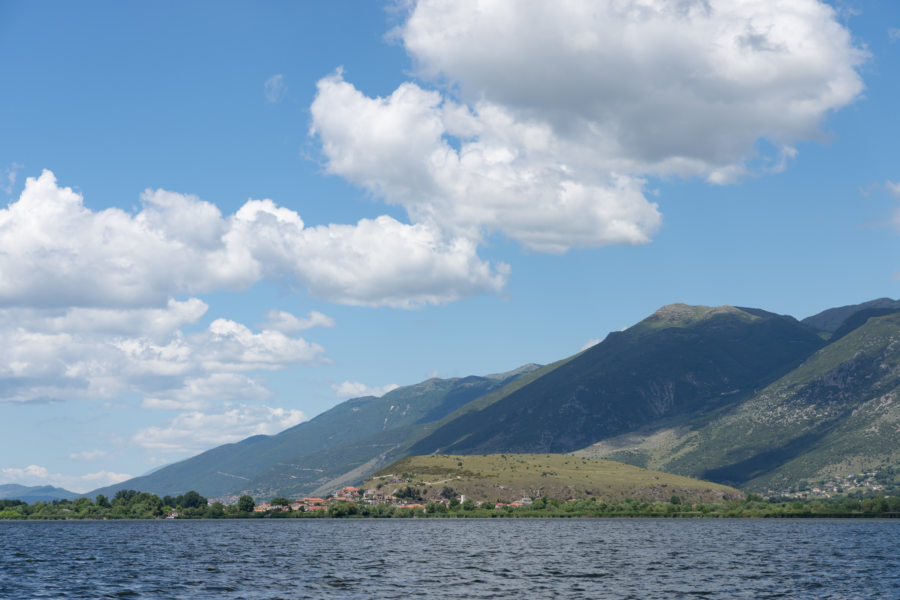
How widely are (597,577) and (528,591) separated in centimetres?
1734

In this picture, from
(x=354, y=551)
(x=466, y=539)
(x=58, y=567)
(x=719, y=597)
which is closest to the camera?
(x=719, y=597)

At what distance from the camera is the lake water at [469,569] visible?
3469 inches

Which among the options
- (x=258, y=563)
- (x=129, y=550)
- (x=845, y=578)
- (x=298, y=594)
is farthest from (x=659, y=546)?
(x=129, y=550)

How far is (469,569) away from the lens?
368 ft

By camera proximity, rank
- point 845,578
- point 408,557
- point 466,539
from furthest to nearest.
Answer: point 466,539
point 408,557
point 845,578

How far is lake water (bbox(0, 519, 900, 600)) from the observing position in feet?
289

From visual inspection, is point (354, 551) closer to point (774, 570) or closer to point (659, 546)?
point (659, 546)

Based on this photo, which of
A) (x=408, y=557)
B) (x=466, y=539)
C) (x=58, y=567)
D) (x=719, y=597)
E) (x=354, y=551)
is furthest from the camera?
(x=466, y=539)

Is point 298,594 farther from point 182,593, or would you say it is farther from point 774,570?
point 774,570

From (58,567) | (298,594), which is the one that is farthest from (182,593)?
(58,567)

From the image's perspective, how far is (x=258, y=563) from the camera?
415 feet

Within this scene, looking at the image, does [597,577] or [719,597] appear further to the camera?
[597,577]

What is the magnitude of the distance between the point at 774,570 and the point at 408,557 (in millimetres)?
56541

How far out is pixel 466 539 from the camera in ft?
616
